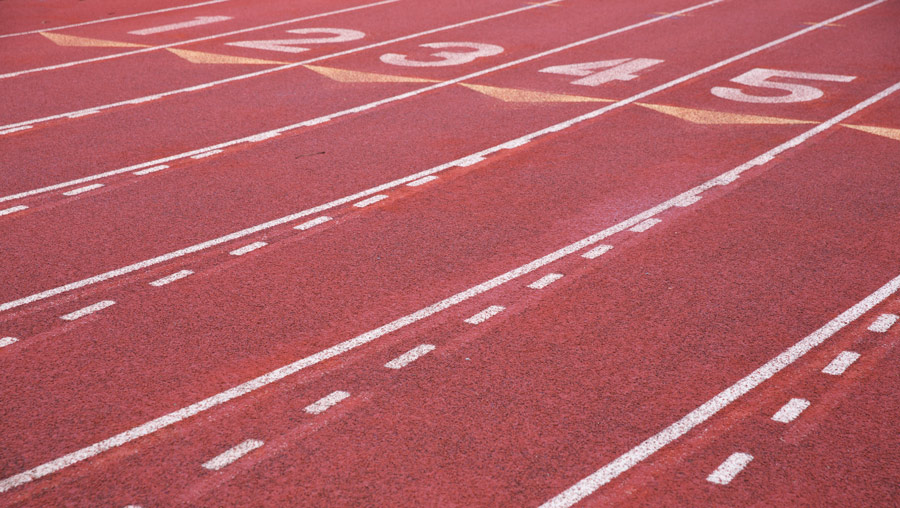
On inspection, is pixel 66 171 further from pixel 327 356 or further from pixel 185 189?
pixel 327 356

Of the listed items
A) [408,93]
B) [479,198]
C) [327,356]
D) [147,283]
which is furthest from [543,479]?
[408,93]

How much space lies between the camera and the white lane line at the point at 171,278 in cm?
728

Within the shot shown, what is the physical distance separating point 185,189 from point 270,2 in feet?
40.7

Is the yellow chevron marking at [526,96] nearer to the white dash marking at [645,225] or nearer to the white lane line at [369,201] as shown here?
the white lane line at [369,201]

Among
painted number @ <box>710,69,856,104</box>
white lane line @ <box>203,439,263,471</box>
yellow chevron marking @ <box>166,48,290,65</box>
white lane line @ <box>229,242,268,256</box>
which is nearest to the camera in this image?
white lane line @ <box>203,439,263,471</box>

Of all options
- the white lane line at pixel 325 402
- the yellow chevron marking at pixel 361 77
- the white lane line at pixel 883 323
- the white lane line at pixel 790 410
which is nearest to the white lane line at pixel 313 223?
the white lane line at pixel 325 402

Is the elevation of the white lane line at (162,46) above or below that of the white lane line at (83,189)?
above

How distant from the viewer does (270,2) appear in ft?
67.9

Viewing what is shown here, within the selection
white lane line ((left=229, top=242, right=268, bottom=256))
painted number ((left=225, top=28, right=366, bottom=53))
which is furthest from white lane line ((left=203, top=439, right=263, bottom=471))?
painted number ((left=225, top=28, right=366, bottom=53))

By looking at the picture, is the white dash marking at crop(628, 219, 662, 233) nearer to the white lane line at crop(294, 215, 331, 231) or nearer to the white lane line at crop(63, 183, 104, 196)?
the white lane line at crop(294, 215, 331, 231)

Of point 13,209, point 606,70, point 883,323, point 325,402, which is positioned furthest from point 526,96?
point 325,402

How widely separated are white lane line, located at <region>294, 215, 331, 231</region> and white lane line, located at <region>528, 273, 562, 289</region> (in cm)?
225

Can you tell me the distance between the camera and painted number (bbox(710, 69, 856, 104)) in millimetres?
12326

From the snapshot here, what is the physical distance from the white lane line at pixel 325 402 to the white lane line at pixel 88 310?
2.21m
